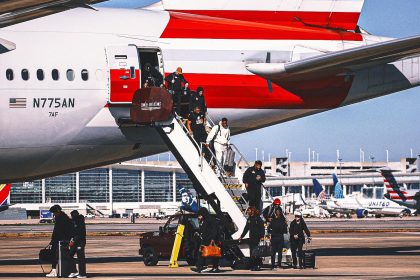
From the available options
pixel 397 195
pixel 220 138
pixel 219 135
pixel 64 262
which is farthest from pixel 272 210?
pixel 397 195

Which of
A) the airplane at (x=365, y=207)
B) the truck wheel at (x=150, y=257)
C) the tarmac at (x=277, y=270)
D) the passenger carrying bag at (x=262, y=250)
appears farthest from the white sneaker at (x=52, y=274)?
the airplane at (x=365, y=207)

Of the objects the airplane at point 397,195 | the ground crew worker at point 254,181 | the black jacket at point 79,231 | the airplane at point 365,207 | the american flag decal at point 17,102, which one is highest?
the american flag decal at point 17,102

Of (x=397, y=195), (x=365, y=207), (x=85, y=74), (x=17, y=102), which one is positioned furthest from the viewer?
(x=365, y=207)

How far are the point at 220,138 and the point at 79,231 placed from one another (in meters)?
6.72

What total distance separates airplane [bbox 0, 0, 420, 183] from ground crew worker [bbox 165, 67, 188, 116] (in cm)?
94

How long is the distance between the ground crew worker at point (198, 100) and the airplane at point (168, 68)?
1.11 m

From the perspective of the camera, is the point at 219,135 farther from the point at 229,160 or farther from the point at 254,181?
the point at 254,181

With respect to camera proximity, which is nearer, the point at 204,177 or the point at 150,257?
the point at 204,177

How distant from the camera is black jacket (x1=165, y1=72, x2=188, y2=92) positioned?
34.7 metres

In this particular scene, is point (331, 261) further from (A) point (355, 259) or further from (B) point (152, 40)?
(B) point (152, 40)

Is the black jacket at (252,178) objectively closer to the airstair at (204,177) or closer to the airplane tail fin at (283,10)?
the airstair at (204,177)

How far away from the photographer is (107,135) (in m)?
35.1

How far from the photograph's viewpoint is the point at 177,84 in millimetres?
34656

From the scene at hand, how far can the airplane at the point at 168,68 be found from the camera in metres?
33.7
